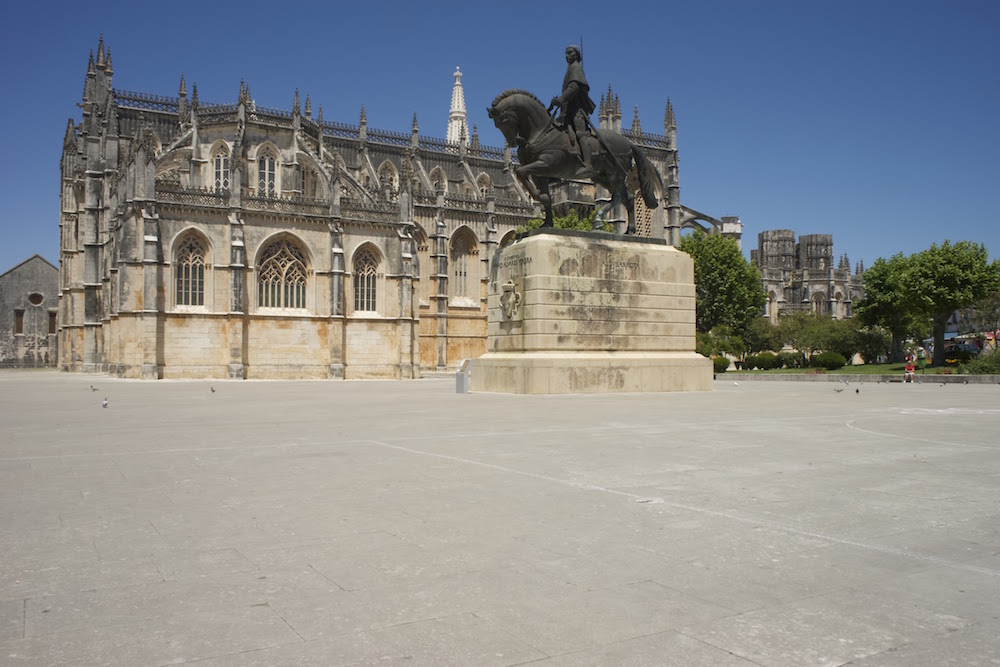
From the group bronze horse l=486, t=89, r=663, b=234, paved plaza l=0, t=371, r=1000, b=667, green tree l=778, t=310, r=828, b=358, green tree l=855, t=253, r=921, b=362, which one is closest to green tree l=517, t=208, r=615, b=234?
green tree l=855, t=253, r=921, b=362

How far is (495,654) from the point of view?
9.41 feet

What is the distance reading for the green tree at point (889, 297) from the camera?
4872 centimetres

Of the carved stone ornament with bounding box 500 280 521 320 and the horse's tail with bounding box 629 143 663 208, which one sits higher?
the horse's tail with bounding box 629 143 663 208

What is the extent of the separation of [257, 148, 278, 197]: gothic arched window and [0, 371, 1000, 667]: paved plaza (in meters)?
44.5

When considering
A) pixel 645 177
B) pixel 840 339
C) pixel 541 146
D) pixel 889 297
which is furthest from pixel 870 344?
pixel 541 146

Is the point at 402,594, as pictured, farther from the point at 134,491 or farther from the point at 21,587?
the point at 134,491

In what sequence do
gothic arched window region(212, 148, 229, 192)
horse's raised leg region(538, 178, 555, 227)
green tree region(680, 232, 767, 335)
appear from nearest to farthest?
1. horse's raised leg region(538, 178, 555, 227)
2. gothic arched window region(212, 148, 229, 192)
3. green tree region(680, 232, 767, 335)

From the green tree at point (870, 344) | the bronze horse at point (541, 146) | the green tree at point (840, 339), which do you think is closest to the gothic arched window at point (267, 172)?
Result: the bronze horse at point (541, 146)

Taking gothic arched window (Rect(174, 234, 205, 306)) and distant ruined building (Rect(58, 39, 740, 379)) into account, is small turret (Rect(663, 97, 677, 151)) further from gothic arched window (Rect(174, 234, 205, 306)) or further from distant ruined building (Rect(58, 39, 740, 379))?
gothic arched window (Rect(174, 234, 205, 306))

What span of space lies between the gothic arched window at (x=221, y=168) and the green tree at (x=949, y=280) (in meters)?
42.4

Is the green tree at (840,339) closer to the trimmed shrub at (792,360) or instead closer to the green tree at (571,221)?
the trimmed shrub at (792,360)

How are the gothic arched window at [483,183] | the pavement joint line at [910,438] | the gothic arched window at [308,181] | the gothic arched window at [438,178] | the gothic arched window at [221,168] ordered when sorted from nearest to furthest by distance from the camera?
the pavement joint line at [910,438] < the gothic arched window at [221,168] < the gothic arched window at [308,181] < the gothic arched window at [438,178] < the gothic arched window at [483,183]

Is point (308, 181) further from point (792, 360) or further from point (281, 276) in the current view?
point (792, 360)

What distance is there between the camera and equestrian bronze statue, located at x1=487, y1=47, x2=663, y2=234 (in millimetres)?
18703
